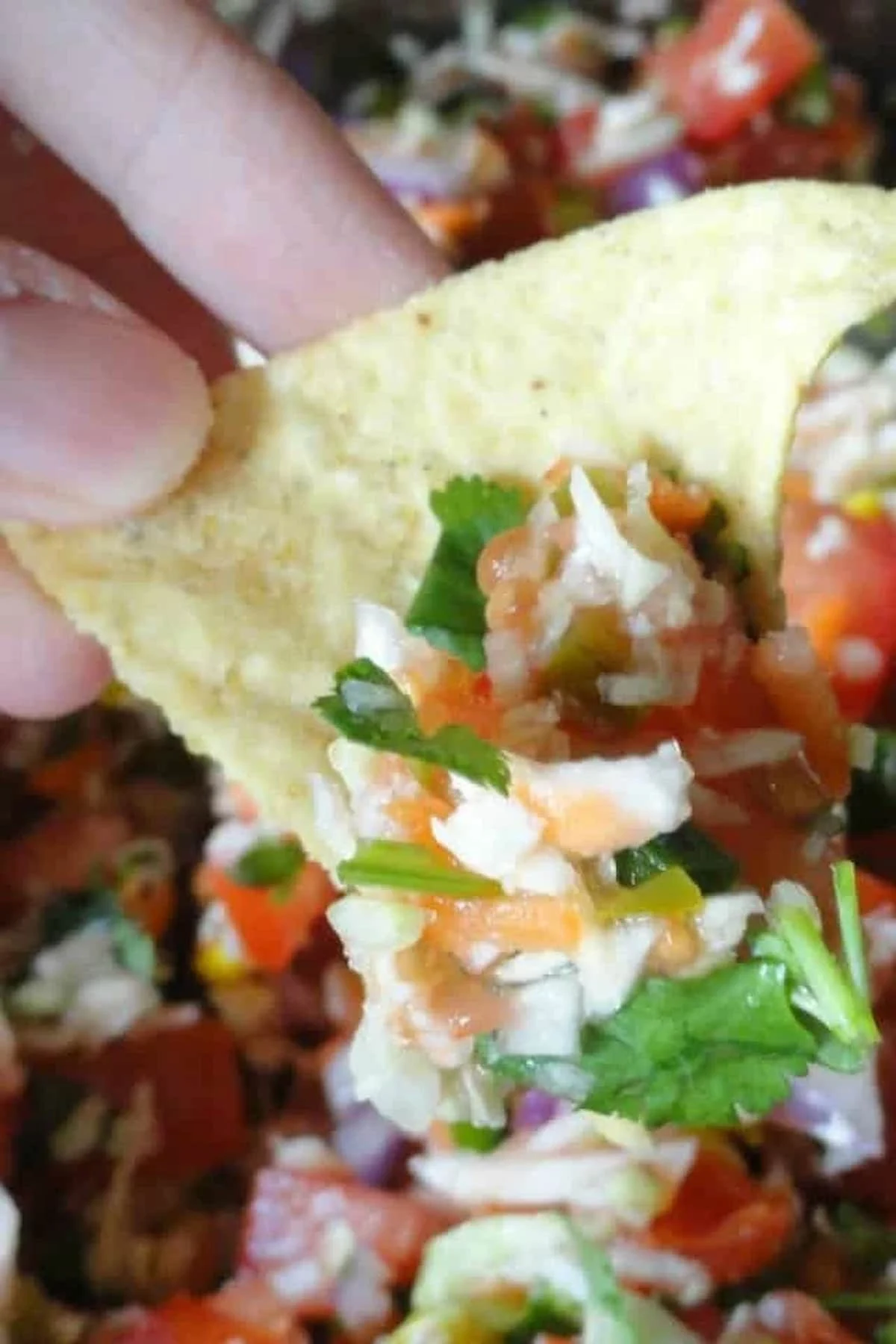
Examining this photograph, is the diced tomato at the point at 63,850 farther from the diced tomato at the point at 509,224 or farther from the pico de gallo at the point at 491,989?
the diced tomato at the point at 509,224

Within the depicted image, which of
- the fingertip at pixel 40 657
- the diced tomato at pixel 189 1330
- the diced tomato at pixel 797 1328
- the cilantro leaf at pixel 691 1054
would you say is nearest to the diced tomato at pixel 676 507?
the cilantro leaf at pixel 691 1054

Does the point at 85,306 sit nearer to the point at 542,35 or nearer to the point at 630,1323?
the point at 630,1323

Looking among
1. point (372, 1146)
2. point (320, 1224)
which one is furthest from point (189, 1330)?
point (372, 1146)

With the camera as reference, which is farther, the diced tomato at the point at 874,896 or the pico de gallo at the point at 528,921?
the diced tomato at the point at 874,896

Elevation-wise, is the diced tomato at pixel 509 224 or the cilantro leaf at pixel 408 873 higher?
the cilantro leaf at pixel 408 873

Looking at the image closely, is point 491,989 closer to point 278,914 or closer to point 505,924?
point 505,924

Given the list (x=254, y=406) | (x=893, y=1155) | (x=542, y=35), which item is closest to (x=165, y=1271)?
(x=893, y=1155)

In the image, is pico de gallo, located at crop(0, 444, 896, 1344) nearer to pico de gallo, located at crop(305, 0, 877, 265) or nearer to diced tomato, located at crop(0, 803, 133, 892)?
diced tomato, located at crop(0, 803, 133, 892)
